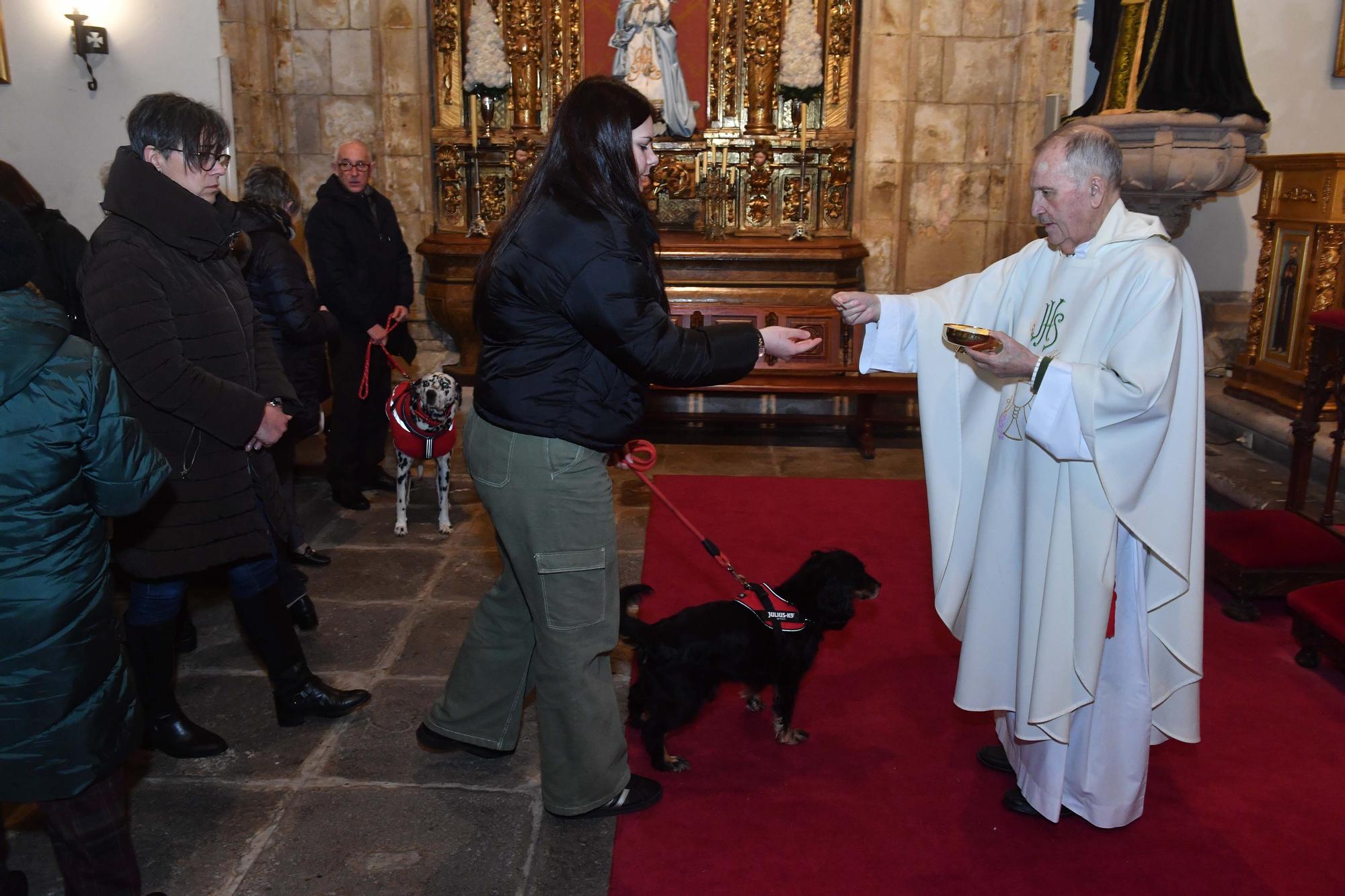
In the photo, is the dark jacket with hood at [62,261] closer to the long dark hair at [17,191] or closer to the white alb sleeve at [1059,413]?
the long dark hair at [17,191]

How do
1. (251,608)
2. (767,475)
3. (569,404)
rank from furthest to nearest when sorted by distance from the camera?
(767,475), (251,608), (569,404)

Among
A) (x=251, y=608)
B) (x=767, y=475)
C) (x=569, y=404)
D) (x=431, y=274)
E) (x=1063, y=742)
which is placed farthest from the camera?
(x=431, y=274)

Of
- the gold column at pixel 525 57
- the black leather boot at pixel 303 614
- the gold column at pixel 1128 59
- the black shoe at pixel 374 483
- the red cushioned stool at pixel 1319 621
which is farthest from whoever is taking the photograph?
the gold column at pixel 525 57

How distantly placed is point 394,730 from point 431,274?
5.23 metres

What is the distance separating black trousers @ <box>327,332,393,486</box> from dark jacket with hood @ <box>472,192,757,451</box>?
3.27 m

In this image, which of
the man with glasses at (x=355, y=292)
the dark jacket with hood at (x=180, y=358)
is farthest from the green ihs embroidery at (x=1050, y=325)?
the man with glasses at (x=355, y=292)

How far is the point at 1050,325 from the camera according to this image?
3.19 m

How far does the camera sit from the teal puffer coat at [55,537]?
2.27 m

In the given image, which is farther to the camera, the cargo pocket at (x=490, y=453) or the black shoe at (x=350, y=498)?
the black shoe at (x=350, y=498)

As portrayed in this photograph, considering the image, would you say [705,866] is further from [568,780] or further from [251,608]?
[251,608]

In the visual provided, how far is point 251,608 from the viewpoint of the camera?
11.4 ft

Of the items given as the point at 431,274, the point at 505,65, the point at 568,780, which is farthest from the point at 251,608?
the point at 505,65

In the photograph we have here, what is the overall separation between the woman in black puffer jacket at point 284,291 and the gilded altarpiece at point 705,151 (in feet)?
10.3

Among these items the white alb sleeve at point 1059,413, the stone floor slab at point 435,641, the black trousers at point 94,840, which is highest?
the white alb sleeve at point 1059,413
